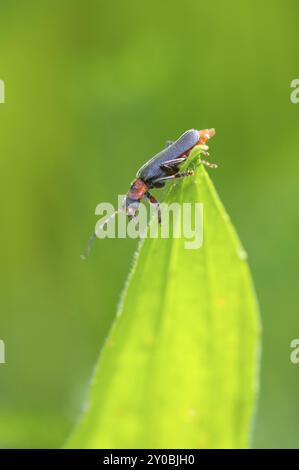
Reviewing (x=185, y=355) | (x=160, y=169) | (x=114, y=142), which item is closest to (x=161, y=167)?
(x=160, y=169)

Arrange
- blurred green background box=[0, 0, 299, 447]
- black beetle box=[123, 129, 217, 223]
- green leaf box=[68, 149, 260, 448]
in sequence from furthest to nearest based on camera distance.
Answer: blurred green background box=[0, 0, 299, 447] < black beetle box=[123, 129, 217, 223] < green leaf box=[68, 149, 260, 448]

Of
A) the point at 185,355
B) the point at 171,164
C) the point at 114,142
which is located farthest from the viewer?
the point at 114,142

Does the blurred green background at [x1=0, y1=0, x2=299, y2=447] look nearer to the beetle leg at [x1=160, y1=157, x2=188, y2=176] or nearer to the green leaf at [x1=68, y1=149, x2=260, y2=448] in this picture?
the beetle leg at [x1=160, y1=157, x2=188, y2=176]

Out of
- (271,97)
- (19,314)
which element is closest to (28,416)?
(19,314)

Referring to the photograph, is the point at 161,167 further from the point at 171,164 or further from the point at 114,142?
the point at 114,142

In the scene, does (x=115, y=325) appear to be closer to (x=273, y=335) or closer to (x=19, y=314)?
(x=273, y=335)

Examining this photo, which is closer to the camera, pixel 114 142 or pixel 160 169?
pixel 160 169

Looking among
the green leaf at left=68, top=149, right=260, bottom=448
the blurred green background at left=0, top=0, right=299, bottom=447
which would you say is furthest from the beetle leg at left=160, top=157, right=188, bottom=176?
the green leaf at left=68, top=149, right=260, bottom=448
